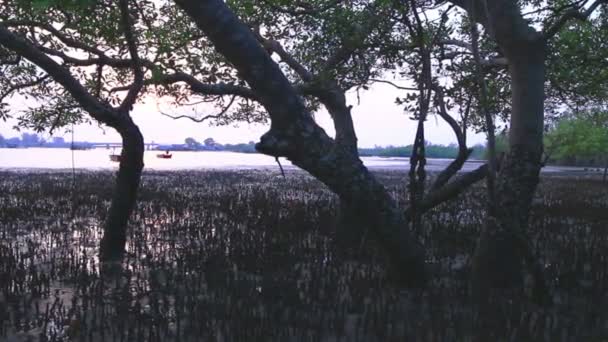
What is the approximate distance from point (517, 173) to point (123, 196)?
171 inches

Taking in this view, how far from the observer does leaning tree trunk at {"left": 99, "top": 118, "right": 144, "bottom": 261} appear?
5.70 metres

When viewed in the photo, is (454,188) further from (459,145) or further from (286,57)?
(286,57)

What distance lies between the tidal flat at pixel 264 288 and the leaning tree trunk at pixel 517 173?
12.7 inches

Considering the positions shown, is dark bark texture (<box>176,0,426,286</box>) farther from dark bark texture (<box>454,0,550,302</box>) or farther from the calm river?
the calm river

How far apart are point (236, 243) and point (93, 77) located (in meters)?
4.02

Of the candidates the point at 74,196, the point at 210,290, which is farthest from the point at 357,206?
the point at 74,196

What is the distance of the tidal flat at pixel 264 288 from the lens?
3.37m

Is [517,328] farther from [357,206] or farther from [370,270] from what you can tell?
[370,270]

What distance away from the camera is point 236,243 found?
6535mm

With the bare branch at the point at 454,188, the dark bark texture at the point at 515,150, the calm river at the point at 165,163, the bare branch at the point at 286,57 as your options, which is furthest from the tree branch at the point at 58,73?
the calm river at the point at 165,163

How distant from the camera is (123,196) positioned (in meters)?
5.80

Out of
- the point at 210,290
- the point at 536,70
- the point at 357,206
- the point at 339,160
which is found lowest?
the point at 210,290

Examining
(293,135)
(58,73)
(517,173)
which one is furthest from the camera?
(58,73)

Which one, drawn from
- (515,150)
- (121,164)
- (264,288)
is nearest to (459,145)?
(515,150)
